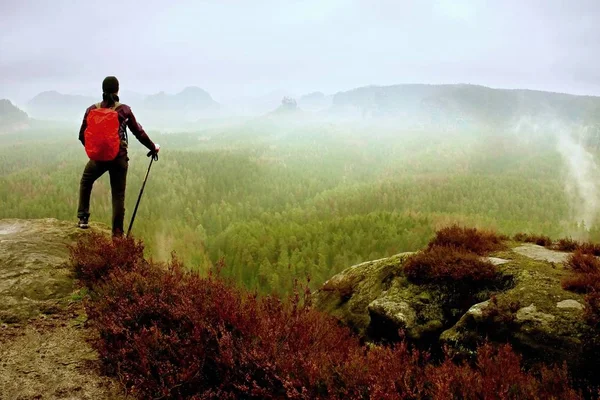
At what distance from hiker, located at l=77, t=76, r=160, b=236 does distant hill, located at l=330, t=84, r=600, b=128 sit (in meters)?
133

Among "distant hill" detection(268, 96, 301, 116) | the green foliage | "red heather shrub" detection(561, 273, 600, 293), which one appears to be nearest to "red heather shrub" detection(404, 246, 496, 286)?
"red heather shrub" detection(561, 273, 600, 293)

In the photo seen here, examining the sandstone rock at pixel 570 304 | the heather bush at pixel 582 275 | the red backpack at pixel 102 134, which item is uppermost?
the red backpack at pixel 102 134

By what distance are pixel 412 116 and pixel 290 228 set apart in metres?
143

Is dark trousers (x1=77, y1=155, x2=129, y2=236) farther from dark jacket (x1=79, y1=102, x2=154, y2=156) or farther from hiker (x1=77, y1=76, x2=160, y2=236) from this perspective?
dark jacket (x1=79, y1=102, x2=154, y2=156)

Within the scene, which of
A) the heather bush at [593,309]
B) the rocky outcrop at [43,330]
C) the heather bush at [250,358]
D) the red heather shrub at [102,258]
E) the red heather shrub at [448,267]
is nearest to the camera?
the heather bush at [250,358]

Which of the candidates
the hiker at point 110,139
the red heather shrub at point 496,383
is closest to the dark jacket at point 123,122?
the hiker at point 110,139

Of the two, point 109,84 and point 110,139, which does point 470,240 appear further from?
point 109,84

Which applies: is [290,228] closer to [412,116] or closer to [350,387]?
[350,387]

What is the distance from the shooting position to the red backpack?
6.30m

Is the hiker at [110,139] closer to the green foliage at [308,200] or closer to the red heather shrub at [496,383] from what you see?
the green foliage at [308,200]

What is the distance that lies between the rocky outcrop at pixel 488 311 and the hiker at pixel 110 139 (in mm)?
4326

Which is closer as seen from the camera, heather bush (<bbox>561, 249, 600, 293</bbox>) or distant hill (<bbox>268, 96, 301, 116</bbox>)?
heather bush (<bbox>561, 249, 600, 293</bbox>)

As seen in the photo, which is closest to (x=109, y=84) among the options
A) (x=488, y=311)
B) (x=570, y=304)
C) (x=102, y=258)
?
(x=102, y=258)

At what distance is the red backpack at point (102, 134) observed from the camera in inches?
248
